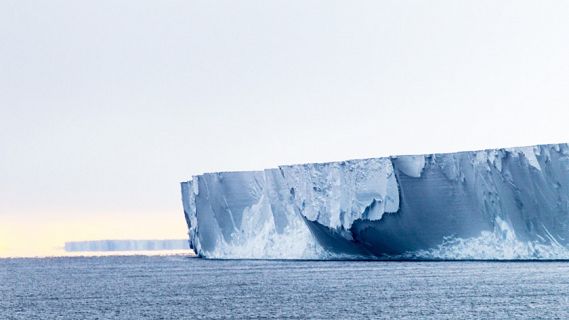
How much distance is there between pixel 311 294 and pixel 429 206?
27.4 ft

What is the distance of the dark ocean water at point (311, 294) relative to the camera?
2147 centimetres

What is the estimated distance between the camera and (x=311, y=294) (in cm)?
2594

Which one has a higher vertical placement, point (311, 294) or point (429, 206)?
point (429, 206)

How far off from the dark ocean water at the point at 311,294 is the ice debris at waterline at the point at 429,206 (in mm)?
684

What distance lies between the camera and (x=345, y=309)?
22172 millimetres

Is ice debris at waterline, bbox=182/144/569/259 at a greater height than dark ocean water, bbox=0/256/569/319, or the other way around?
ice debris at waterline, bbox=182/144/569/259

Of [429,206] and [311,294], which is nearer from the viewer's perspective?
[311,294]

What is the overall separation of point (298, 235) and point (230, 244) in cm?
370

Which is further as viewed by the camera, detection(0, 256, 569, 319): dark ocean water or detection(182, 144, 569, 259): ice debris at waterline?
detection(182, 144, 569, 259): ice debris at waterline

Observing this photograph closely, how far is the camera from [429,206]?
110 feet

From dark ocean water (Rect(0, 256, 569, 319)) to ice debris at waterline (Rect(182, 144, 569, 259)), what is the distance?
0.68 m

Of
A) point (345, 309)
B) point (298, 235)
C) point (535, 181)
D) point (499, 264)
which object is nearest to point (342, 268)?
point (298, 235)

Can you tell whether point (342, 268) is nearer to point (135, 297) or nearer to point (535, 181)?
point (535, 181)

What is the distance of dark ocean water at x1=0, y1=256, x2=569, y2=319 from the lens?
21.5 metres
